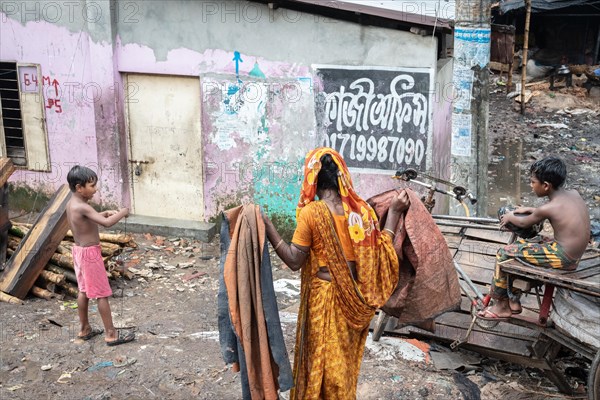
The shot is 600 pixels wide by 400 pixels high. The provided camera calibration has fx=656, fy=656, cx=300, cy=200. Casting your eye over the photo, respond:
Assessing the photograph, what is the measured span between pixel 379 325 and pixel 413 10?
14.3 ft

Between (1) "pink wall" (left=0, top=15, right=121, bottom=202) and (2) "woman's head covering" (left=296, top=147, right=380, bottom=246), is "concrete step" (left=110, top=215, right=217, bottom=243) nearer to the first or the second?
(1) "pink wall" (left=0, top=15, right=121, bottom=202)

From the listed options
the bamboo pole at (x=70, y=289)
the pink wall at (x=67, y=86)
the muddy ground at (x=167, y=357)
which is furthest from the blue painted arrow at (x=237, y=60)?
the bamboo pole at (x=70, y=289)

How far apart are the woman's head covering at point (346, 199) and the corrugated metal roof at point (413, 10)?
164 inches

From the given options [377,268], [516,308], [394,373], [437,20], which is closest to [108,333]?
[394,373]

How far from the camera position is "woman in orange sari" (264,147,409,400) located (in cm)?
365

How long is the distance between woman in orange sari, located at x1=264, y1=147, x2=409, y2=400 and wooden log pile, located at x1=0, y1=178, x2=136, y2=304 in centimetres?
377

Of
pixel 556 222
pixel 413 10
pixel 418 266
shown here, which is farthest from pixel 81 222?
pixel 413 10

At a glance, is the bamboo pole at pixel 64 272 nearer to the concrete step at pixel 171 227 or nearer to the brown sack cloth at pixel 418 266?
the concrete step at pixel 171 227

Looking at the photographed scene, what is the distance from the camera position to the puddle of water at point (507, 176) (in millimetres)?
11070

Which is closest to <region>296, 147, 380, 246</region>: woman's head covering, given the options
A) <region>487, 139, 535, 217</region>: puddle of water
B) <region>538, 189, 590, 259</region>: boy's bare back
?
<region>538, 189, 590, 259</region>: boy's bare back

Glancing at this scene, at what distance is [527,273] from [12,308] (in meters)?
4.88

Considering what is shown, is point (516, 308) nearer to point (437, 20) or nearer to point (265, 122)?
point (437, 20)

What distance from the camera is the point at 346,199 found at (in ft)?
12.2

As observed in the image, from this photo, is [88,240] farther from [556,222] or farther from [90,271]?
[556,222]
